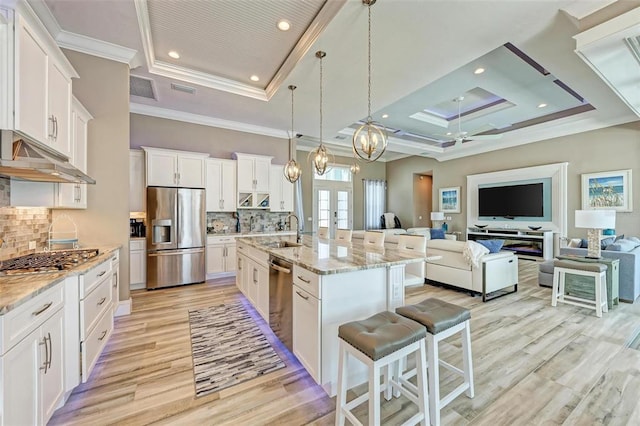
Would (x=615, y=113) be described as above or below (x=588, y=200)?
above

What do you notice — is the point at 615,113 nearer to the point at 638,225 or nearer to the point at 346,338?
the point at 638,225

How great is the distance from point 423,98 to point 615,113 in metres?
3.78

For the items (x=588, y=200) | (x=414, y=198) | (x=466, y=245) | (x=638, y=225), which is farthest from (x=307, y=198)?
(x=638, y=225)

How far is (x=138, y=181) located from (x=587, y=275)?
6987 millimetres

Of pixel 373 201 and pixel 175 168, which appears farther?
pixel 373 201

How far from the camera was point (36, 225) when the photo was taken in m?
2.59

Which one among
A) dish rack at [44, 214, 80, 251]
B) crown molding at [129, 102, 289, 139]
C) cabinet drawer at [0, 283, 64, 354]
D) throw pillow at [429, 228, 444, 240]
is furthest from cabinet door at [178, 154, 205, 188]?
throw pillow at [429, 228, 444, 240]

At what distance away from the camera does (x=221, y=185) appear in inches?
209

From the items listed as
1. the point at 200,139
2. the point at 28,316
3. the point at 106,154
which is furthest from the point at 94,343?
the point at 200,139

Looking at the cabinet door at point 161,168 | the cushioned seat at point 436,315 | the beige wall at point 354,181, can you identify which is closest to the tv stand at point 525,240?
the beige wall at point 354,181

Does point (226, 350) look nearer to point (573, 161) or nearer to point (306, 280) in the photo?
point (306, 280)

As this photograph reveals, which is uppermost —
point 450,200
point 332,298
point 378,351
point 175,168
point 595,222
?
point 175,168

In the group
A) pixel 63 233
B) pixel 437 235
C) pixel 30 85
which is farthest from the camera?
pixel 437 235

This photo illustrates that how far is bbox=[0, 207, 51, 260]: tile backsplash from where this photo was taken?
2113 mm
